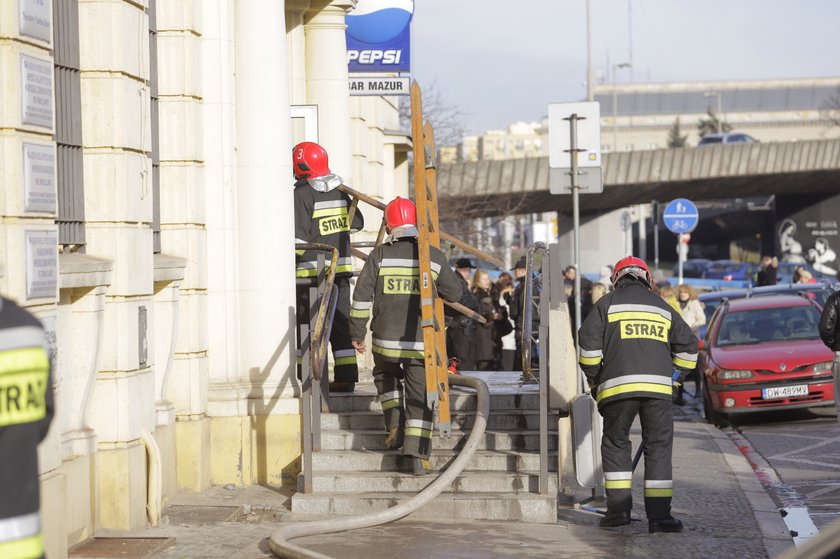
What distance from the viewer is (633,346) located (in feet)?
29.8

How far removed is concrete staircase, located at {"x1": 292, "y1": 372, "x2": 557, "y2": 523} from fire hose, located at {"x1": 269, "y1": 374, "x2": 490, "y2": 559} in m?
0.26

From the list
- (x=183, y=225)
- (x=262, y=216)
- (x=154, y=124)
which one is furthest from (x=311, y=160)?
(x=154, y=124)

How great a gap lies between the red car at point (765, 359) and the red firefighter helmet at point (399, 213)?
26.1 ft

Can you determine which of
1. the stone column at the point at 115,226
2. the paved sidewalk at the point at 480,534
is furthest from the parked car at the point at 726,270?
the stone column at the point at 115,226

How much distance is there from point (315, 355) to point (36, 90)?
281 centimetres

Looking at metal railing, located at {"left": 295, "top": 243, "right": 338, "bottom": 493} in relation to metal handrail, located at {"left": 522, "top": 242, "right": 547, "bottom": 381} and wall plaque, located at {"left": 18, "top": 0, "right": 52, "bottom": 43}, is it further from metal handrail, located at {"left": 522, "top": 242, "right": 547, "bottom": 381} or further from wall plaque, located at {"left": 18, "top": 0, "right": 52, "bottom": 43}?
wall plaque, located at {"left": 18, "top": 0, "right": 52, "bottom": 43}

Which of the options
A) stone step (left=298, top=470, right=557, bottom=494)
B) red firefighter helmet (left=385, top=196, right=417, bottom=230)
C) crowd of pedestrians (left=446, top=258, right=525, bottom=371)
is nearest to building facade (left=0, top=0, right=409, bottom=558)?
stone step (left=298, top=470, right=557, bottom=494)

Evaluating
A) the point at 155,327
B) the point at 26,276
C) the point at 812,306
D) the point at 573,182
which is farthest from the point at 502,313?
the point at 26,276

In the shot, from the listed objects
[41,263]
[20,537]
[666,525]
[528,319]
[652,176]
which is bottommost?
[666,525]

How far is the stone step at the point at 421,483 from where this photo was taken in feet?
31.6

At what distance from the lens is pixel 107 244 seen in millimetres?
8828

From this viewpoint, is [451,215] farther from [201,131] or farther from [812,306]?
[201,131]

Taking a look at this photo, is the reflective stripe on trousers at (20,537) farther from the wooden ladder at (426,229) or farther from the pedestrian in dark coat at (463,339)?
the pedestrian in dark coat at (463,339)

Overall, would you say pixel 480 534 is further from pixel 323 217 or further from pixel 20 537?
pixel 20 537
